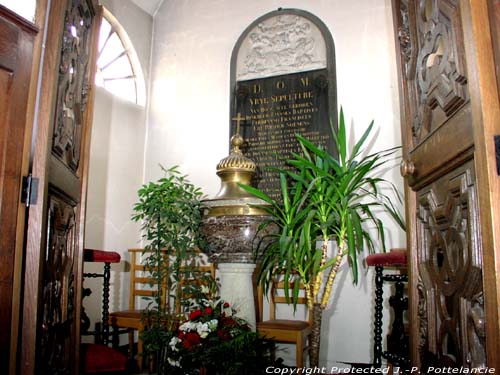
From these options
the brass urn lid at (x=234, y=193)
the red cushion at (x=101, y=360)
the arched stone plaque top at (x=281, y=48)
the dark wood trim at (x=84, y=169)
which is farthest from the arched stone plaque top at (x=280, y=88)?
the dark wood trim at (x=84, y=169)

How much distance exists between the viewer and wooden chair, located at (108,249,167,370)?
342 cm

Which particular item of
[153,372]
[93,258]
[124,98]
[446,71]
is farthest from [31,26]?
[124,98]

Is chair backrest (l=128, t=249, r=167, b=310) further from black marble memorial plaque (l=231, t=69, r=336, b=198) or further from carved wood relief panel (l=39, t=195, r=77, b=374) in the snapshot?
carved wood relief panel (l=39, t=195, r=77, b=374)

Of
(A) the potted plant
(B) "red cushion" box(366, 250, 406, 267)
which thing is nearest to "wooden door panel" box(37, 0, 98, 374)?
(B) "red cushion" box(366, 250, 406, 267)

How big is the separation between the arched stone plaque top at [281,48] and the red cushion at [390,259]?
233cm

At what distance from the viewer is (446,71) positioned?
1.21 metres

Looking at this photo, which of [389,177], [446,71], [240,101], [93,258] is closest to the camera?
[446,71]

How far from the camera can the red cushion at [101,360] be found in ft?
8.54

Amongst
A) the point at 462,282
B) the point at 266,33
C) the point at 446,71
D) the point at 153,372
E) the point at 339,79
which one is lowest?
the point at 153,372

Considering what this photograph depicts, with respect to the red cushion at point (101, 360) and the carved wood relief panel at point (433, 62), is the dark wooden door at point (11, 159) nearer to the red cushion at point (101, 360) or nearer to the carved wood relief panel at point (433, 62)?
the carved wood relief panel at point (433, 62)

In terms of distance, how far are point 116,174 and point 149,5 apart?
6.24 ft

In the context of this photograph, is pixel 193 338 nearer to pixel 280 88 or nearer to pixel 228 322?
pixel 228 322

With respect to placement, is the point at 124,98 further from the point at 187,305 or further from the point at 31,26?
the point at 31,26

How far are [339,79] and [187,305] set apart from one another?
2.30 m
